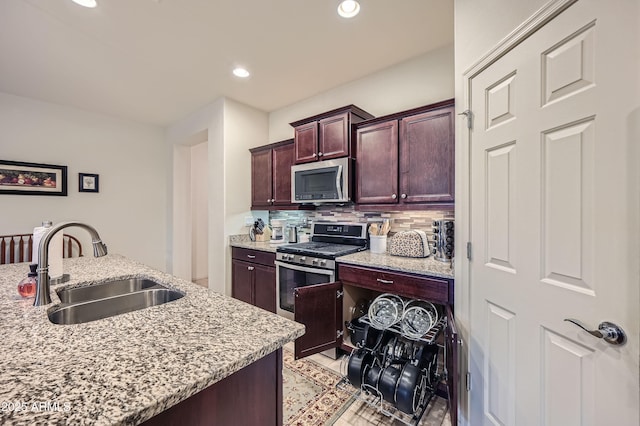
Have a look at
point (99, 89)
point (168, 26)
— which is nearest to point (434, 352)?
point (168, 26)

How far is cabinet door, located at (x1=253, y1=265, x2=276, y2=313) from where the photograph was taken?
2.80 meters

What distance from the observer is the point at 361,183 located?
99.3 inches

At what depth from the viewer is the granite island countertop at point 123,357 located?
516 millimetres

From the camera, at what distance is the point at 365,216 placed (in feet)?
9.30

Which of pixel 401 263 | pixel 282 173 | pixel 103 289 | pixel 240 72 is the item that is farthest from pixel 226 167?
pixel 401 263

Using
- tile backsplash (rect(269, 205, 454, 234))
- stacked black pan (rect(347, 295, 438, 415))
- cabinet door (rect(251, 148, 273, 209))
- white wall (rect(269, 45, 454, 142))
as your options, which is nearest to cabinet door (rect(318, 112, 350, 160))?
white wall (rect(269, 45, 454, 142))

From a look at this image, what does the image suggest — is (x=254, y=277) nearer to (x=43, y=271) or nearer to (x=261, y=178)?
(x=261, y=178)

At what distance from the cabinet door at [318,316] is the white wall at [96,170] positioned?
139 inches

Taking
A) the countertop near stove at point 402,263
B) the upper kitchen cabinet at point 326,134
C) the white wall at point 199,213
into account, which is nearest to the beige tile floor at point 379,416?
the countertop near stove at point 402,263

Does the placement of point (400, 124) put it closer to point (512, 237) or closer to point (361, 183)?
point (361, 183)

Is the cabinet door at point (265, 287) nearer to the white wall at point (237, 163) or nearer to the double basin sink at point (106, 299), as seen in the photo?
the white wall at point (237, 163)

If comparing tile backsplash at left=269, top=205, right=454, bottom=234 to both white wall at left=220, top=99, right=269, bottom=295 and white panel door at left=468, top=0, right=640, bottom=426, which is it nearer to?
white wall at left=220, top=99, right=269, bottom=295

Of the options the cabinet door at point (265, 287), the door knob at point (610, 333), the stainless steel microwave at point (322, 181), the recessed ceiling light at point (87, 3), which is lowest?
the cabinet door at point (265, 287)

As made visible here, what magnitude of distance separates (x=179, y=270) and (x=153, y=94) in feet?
9.17
